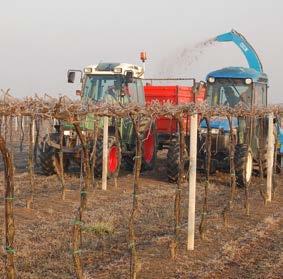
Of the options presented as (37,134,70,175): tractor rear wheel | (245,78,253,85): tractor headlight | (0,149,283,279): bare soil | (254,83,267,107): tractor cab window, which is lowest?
(0,149,283,279): bare soil

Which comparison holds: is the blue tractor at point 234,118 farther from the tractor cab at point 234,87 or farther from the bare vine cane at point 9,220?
the bare vine cane at point 9,220

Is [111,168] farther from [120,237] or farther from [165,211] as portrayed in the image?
[120,237]

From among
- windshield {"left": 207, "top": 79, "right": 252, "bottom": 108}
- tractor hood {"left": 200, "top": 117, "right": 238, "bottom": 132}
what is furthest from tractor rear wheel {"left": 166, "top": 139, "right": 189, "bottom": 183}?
windshield {"left": 207, "top": 79, "right": 252, "bottom": 108}

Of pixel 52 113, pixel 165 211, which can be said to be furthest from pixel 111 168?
pixel 52 113

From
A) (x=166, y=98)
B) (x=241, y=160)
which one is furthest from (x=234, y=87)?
(x=166, y=98)

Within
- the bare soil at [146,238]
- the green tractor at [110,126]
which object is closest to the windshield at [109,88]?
the green tractor at [110,126]

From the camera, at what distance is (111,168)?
39.5 ft

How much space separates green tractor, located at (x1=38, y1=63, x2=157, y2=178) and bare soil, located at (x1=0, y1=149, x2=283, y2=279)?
0.90 metres

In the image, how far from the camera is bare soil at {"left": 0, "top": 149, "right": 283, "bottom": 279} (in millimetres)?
5980

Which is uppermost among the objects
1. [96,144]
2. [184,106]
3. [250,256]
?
[184,106]

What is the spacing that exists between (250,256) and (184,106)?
189cm

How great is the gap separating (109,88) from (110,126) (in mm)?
811

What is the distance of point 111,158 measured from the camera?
39.1ft

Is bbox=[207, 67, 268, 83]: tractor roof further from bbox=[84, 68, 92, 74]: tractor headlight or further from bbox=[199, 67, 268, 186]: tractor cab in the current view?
bbox=[84, 68, 92, 74]: tractor headlight
